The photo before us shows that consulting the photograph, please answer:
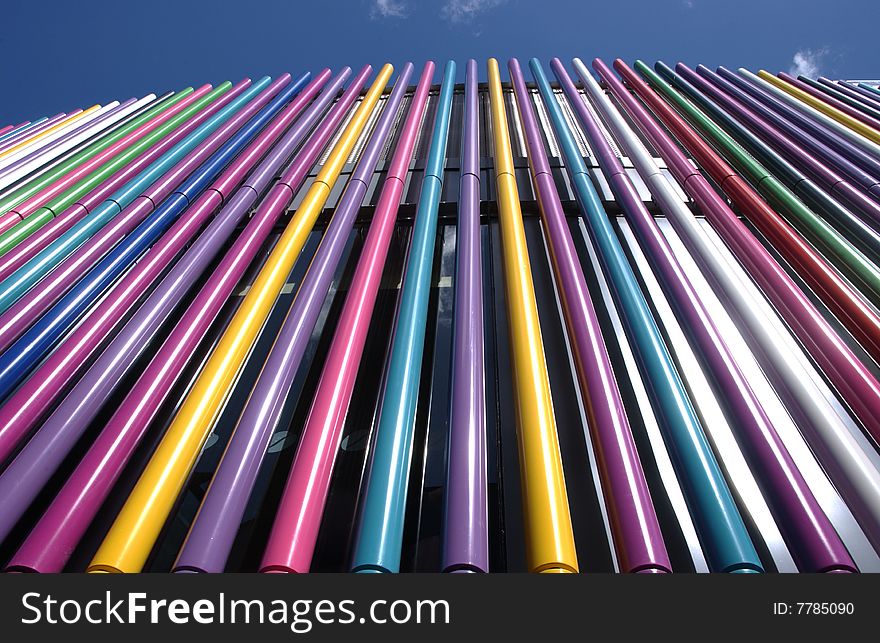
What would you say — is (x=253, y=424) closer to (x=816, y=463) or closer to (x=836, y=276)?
(x=816, y=463)

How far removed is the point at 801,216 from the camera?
339 centimetres

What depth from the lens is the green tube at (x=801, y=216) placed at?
281 centimetres

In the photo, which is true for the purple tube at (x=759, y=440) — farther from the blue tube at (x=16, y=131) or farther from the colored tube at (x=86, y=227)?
the blue tube at (x=16, y=131)

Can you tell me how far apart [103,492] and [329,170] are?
A: 3.22 metres

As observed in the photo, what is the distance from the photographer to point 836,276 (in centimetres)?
274

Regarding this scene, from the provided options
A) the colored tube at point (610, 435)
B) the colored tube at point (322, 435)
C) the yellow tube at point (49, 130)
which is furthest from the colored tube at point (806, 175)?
the yellow tube at point (49, 130)

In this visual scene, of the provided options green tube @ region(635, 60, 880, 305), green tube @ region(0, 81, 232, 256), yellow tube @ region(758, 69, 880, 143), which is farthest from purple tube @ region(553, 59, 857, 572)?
green tube @ region(0, 81, 232, 256)

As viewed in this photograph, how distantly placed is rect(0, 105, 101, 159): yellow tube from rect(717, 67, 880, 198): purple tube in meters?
8.05

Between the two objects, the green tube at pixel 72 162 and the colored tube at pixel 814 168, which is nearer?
the colored tube at pixel 814 168

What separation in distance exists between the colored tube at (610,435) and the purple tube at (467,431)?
1.40 ft

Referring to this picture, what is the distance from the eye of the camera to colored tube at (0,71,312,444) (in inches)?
85.4

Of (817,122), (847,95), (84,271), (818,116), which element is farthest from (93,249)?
(847,95)

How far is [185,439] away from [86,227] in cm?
247

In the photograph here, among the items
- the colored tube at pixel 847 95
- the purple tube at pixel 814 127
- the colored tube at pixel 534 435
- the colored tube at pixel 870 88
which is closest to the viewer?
the colored tube at pixel 534 435
